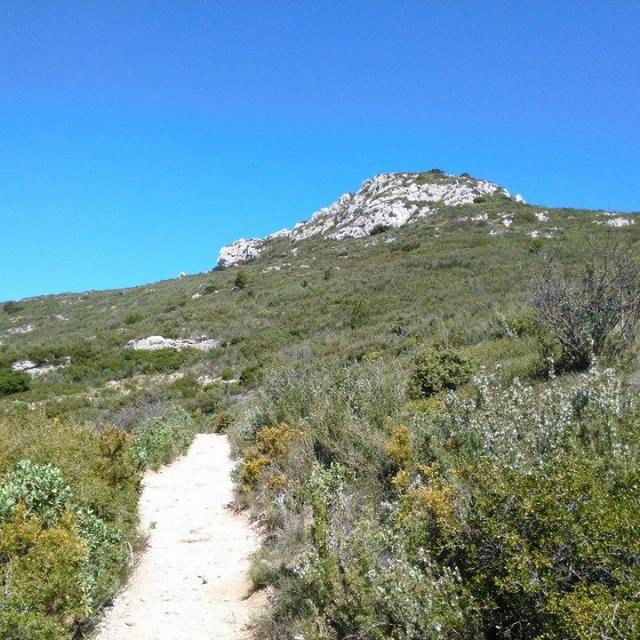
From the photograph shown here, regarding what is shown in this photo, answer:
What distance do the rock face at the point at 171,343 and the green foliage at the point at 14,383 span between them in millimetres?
5924

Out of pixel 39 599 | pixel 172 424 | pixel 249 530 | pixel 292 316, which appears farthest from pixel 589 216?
pixel 39 599

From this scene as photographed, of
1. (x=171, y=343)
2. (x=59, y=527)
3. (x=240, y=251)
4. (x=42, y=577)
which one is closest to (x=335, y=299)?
(x=171, y=343)

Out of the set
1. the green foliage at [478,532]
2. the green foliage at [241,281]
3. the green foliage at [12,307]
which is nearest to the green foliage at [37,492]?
the green foliage at [478,532]

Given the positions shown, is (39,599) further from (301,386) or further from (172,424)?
(172,424)

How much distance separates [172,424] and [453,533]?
1189cm

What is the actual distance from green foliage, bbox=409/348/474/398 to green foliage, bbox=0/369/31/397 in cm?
2186

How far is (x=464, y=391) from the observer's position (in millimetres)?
8484

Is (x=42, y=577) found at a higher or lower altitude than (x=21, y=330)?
lower

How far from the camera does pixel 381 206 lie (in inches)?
2392

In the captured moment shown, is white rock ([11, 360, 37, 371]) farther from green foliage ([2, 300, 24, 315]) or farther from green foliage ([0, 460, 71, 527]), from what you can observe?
green foliage ([2, 300, 24, 315])

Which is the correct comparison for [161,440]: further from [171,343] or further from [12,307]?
[12,307]

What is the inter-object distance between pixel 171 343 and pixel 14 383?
8500mm

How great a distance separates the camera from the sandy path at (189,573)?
4.61 meters

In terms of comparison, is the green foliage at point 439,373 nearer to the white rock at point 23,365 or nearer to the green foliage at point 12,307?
the white rock at point 23,365
